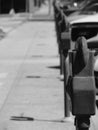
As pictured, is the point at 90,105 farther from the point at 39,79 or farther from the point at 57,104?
the point at 39,79

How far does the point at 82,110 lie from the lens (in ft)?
20.3

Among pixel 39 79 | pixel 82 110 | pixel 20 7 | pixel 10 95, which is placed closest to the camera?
pixel 82 110

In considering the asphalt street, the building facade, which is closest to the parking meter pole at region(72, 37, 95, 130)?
the asphalt street

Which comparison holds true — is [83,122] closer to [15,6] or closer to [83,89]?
[83,89]

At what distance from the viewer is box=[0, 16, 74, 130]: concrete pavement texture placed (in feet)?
30.5

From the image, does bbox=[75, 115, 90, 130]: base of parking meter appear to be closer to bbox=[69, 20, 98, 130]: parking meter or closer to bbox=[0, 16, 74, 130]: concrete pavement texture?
bbox=[69, 20, 98, 130]: parking meter

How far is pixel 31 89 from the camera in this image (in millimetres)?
12398

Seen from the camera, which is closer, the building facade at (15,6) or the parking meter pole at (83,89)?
the parking meter pole at (83,89)

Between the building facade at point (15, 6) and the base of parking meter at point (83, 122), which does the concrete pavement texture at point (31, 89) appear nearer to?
the base of parking meter at point (83, 122)

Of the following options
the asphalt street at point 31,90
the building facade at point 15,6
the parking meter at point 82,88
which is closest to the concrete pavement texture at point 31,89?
the asphalt street at point 31,90

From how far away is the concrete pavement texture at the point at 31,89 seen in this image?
366 inches

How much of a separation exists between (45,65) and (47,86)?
374cm

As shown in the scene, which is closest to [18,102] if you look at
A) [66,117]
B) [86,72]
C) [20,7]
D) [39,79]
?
[66,117]

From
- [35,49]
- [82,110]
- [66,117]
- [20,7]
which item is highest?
[82,110]
